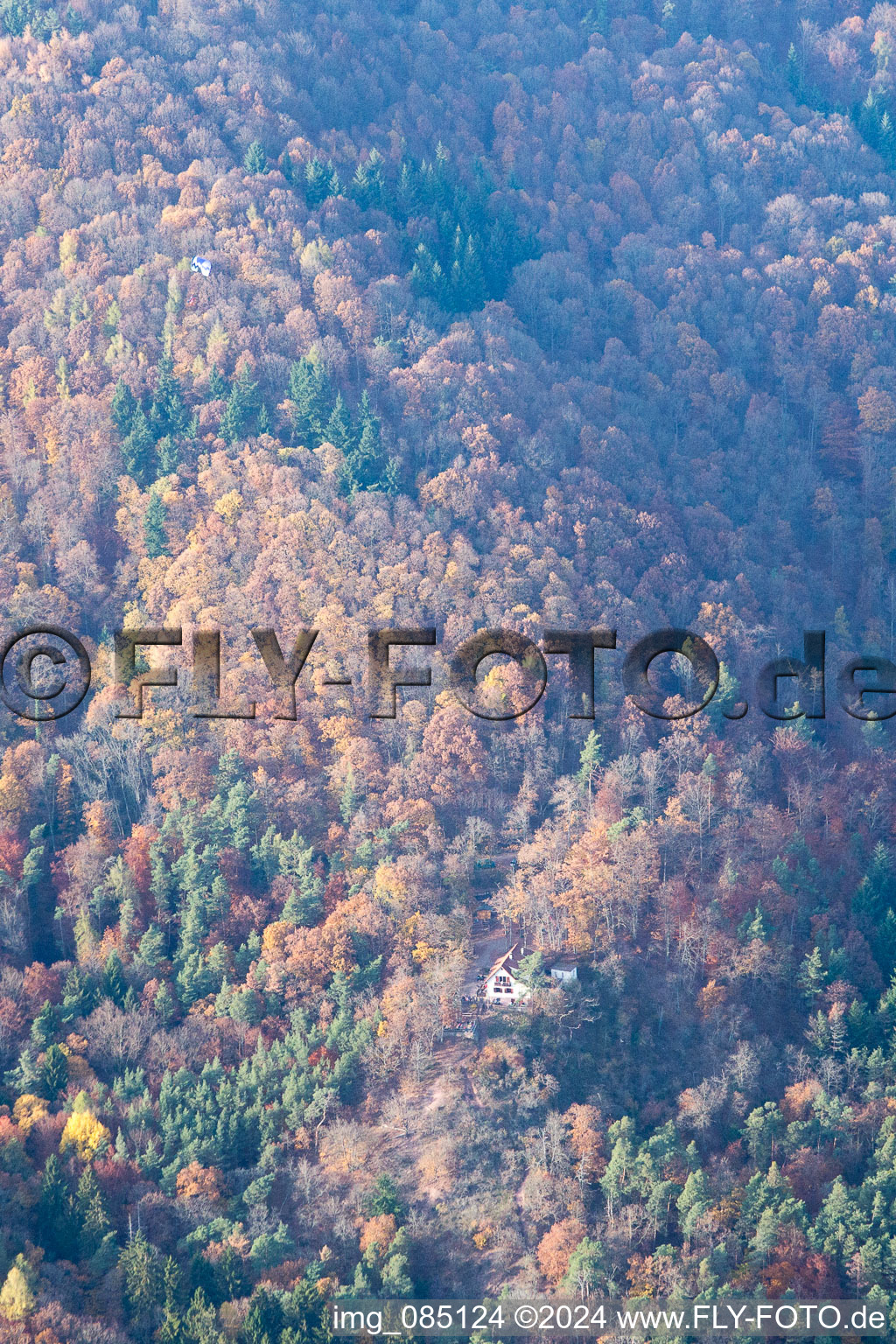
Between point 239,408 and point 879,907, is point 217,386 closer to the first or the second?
point 239,408

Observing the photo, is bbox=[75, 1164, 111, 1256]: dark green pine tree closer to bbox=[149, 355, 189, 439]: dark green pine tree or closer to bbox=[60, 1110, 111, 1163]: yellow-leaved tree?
bbox=[60, 1110, 111, 1163]: yellow-leaved tree

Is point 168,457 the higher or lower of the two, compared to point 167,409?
lower

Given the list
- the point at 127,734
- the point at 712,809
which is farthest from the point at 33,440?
the point at 712,809

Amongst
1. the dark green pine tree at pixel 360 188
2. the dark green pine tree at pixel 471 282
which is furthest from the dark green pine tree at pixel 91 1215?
the dark green pine tree at pixel 360 188

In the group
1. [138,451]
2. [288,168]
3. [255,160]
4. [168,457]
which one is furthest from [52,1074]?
[288,168]

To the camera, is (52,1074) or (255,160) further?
(255,160)

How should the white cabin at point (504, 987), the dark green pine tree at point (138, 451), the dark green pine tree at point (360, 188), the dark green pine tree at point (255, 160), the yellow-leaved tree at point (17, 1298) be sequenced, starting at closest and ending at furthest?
the yellow-leaved tree at point (17, 1298) < the white cabin at point (504, 987) < the dark green pine tree at point (138, 451) < the dark green pine tree at point (255, 160) < the dark green pine tree at point (360, 188)

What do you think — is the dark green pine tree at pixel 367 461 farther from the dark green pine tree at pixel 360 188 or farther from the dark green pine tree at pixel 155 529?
the dark green pine tree at pixel 360 188
